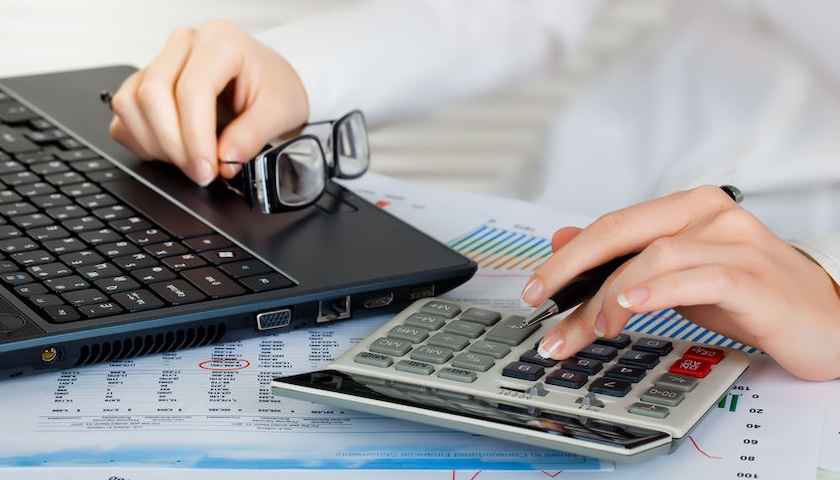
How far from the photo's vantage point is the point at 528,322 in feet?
2.00

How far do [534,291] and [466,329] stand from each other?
1.6 inches

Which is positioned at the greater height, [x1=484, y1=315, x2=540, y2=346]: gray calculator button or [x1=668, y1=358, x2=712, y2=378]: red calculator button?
[x1=484, y1=315, x2=540, y2=346]: gray calculator button

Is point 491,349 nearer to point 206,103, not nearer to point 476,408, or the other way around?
point 476,408

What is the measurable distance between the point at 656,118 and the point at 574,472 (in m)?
0.60

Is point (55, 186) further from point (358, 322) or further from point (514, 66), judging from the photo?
point (514, 66)

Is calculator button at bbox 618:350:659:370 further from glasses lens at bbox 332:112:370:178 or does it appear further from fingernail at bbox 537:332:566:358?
glasses lens at bbox 332:112:370:178

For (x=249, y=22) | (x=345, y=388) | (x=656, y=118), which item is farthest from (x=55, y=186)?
(x=249, y=22)

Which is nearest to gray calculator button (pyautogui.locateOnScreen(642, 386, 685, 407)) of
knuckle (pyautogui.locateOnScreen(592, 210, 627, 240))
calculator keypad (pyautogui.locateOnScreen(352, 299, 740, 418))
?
calculator keypad (pyautogui.locateOnScreen(352, 299, 740, 418))

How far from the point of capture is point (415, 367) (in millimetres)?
584

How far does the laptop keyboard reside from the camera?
620mm

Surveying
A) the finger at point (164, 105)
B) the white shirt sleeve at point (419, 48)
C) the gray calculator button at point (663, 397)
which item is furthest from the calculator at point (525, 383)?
the white shirt sleeve at point (419, 48)

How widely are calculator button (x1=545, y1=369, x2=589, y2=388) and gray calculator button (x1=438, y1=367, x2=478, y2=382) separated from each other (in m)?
0.04

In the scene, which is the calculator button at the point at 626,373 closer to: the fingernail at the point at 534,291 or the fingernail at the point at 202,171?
the fingernail at the point at 534,291

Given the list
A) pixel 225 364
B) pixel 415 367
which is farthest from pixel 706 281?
pixel 225 364
